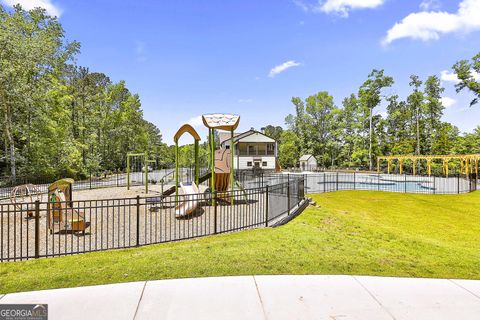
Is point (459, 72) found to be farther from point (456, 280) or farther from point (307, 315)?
point (307, 315)

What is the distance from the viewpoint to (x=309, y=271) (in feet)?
18.0

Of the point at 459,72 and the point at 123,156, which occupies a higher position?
the point at 459,72

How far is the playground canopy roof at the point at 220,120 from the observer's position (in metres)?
12.8

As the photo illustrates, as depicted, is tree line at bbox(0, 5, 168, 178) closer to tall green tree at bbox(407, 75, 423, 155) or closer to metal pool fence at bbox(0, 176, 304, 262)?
metal pool fence at bbox(0, 176, 304, 262)

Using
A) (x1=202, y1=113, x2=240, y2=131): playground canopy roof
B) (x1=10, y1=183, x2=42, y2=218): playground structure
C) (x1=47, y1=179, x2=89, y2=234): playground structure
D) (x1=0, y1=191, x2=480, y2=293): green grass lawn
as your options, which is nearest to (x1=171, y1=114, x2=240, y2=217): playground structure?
(x1=202, y1=113, x2=240, y2=131): playground canopy roof

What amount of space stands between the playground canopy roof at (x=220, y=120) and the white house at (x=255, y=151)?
1287 inches

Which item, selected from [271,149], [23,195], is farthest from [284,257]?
[271,149]

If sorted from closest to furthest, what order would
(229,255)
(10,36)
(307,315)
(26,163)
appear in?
(307,315) → (229,255) → (10,36) → (26,163)

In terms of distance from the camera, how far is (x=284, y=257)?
631cm

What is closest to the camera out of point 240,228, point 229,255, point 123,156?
point 229,255

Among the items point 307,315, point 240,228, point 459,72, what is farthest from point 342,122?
point 307,315

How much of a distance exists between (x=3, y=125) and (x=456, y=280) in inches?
1193

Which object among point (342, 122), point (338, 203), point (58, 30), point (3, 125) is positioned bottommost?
point (338, 203)

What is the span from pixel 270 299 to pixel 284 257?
2.11 meters
